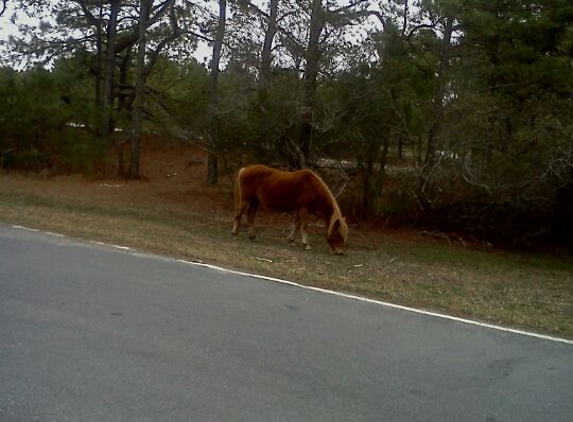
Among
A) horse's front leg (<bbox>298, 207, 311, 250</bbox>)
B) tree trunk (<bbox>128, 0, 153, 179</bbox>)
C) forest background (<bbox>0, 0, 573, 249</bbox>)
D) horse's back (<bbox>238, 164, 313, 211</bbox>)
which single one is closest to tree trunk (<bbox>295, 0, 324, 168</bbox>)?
forest background (<bbox>0, 0, 573, 249</bbox>)

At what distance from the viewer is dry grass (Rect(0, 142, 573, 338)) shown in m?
9.30

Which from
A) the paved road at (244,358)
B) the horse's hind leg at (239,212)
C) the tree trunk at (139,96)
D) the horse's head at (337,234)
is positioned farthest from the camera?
the tree trunk at (139,96)

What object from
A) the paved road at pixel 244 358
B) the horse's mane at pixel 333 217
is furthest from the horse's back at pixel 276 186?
the paved road at pixel 244 358

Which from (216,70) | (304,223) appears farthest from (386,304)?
(216,70)

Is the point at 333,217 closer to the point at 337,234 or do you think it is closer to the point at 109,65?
the point at 337,234

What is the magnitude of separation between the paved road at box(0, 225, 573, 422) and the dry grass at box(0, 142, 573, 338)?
1465 mm

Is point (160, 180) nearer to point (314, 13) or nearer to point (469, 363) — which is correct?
point (314, 13)

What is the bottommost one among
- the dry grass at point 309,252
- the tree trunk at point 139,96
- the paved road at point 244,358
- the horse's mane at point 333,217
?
the dry grass at point 309,252

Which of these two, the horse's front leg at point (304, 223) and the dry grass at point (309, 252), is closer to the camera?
the dry grass at point (309, 252)

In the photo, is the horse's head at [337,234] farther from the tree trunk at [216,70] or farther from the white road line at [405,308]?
the tree trunk at [216,70]

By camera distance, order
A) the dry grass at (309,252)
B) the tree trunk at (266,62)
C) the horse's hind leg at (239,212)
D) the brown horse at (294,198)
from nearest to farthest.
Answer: the dry grass at (309,252), the brown horse at (294,198), the horse's hind leg at (239,212), the tree trunk at (266,62)

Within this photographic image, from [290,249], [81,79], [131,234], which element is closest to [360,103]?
[290,249]

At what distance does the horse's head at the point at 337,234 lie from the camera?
13.0 meters

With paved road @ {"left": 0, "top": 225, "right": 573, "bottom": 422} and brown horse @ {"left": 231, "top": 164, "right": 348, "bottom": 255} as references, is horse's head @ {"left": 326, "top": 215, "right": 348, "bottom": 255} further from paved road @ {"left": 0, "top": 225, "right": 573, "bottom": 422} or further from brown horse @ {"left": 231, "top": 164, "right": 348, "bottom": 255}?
paved road @ {"left": 0, "top": 225, "right": 573, "bottom": 422}
